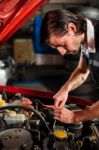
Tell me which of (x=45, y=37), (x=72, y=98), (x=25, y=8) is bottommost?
(x=72, y=98)

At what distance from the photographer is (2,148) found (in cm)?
122

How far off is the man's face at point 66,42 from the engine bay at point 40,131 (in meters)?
0.32

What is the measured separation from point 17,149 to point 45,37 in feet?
1.66

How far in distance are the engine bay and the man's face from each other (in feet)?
1.04

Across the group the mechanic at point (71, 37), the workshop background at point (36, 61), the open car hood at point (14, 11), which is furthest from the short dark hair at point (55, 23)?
the workshop background at point (36, 61)

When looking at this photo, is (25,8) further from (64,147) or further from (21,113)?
(64,147)

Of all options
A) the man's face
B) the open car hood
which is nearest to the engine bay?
the man's face

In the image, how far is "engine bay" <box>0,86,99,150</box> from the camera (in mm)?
1238

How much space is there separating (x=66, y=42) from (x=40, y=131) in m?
0.43

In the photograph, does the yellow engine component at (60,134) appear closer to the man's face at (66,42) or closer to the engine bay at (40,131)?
the engine bay at (40,131)

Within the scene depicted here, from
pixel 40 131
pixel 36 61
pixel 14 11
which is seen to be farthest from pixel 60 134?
pixel 36 61

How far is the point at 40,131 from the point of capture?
137 centimetres

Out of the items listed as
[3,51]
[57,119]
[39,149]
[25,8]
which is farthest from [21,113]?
[3,51]

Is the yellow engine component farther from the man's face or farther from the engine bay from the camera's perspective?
the man's face
